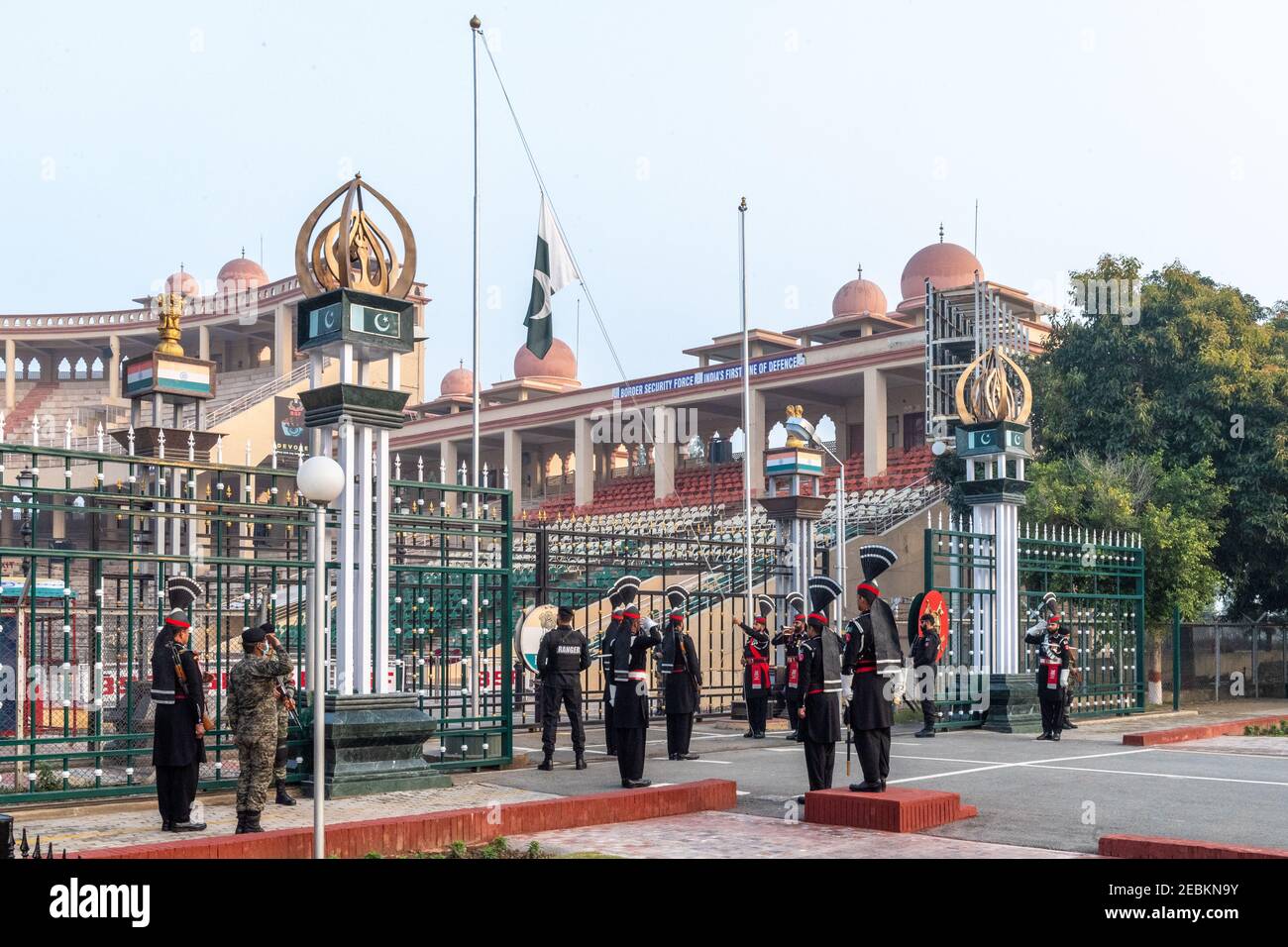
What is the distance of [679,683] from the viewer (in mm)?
15047

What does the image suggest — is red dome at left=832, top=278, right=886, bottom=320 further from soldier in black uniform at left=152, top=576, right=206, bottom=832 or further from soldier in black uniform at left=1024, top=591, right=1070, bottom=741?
soldier in black uniform at left=152, top=576, right=206, bottom=832

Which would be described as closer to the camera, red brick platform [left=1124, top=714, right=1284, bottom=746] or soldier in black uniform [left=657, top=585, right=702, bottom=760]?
soldier in black uniform [left=657, top=585, right=702, bottom=760]

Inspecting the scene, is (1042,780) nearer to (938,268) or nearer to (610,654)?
(610,654)

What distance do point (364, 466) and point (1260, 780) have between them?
929cm

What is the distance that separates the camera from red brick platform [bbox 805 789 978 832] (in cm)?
1008

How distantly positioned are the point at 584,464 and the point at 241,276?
24779mm

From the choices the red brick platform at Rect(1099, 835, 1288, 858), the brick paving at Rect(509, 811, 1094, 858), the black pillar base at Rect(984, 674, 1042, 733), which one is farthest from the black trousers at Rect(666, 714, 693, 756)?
the red brick platform at Rect(1099, 835, 1288, 858)

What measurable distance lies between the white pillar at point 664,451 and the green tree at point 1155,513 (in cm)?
2018

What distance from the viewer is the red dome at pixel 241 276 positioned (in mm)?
63938

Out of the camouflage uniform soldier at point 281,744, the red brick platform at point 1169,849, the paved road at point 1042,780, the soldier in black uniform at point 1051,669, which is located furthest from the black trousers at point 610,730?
the soldier in black uniform at point 1051,669

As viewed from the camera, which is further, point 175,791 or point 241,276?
point 241,276

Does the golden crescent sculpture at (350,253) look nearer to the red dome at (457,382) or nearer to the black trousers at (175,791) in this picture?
the black trousers at (175,791)

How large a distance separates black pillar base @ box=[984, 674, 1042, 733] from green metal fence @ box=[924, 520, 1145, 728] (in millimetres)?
234

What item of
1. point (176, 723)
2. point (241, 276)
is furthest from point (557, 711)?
point (241, 276)
